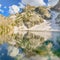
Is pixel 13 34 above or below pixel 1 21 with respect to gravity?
below

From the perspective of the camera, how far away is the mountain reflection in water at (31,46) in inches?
133

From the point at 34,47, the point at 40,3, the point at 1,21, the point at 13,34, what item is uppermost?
the point at 40,3

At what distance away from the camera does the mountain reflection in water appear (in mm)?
3391

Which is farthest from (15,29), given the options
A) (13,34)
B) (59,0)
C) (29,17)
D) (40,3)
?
(59,0)

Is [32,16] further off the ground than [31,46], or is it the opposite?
[32,16]

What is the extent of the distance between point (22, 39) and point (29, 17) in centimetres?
39

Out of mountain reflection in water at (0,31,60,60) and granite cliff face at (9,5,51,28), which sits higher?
granite cliff face at (9,5,51,28)

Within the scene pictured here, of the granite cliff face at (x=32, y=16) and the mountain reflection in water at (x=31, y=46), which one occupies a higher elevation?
the granite cliff face at (x=32, y=16)

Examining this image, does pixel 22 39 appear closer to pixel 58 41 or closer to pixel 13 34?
pixel 13 34

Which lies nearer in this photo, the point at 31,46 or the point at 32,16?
the point at 31,46

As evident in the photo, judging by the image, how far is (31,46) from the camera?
3.45 m

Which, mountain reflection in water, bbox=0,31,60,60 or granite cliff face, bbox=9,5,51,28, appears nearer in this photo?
mountain reflection in water, bbox=0,31,60,60

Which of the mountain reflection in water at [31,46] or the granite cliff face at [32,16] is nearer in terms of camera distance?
the mountain reflection in water at [31,46]

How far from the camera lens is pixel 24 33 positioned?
351 centimetres
